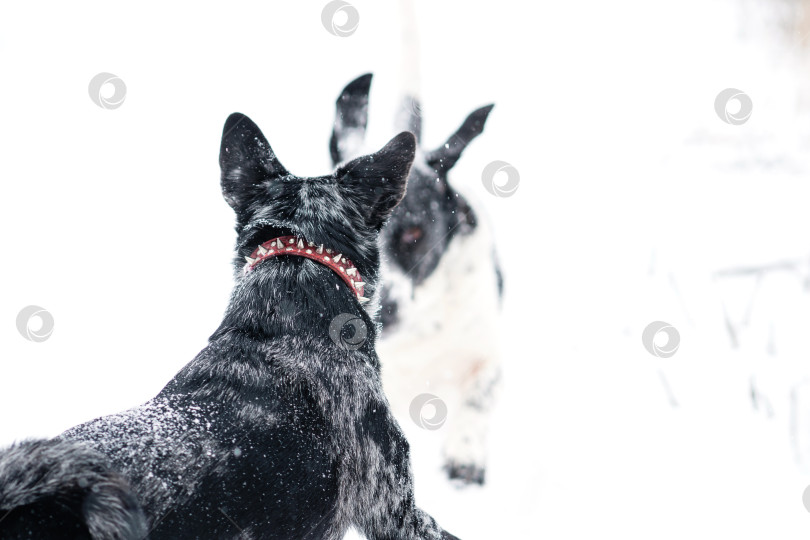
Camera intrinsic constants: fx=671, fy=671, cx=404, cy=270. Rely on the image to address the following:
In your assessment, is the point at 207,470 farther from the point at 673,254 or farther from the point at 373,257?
the point at 673,254

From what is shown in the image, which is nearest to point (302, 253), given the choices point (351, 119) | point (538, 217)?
point (351, 119)

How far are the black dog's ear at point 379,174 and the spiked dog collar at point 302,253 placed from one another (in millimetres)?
274

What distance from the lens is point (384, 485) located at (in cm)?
218

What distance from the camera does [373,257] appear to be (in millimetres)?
2684

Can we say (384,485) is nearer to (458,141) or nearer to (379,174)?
(379,174)

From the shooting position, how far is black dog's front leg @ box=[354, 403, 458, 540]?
2.16m

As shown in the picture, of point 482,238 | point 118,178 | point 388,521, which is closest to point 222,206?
point 118,178

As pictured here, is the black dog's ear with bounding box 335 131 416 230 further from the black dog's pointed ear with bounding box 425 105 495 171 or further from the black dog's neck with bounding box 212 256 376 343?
the black dog's pointed ear with bounding box 425 105 495 171

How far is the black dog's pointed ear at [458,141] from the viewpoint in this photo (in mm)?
3587

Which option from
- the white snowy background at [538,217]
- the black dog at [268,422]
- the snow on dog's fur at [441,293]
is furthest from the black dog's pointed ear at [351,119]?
the white snowy background at [538,217]

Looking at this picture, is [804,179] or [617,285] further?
[804,179]

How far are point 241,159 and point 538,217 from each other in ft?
14.6

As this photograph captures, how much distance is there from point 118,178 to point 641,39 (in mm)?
6559

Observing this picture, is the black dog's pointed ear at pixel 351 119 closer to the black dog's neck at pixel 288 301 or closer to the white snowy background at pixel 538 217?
the white snowy background at pixel 538 217
